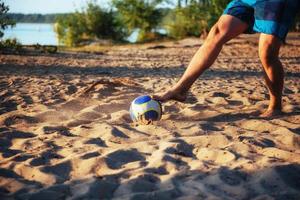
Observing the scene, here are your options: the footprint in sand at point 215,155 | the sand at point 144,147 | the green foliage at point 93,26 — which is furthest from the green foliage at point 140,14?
the footprint in sand at point 215,155

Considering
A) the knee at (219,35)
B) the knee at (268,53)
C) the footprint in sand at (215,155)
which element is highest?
the knee at (219,35)

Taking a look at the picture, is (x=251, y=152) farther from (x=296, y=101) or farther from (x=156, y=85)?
(x=156, y=85)

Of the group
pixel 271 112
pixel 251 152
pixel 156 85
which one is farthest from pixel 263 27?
pixel 156 85

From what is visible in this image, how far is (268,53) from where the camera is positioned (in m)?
3.40

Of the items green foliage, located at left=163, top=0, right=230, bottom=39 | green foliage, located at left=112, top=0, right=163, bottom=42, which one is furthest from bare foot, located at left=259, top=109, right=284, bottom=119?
green foliage, located at left=112, top=0, right=163, bottom=42

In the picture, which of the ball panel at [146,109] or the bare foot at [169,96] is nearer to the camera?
the ball panel at [146,109]

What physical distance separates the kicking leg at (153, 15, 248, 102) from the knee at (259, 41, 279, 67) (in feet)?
1.04

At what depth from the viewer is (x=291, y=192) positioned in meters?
2.10

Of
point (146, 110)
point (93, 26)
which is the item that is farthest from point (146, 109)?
point (93, 26)

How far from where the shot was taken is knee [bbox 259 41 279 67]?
3.37 metres

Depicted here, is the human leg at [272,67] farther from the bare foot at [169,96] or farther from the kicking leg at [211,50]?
the bare foot at [169,96]

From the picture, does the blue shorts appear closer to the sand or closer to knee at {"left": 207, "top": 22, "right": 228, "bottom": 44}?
knee at {"left": 207, "top": 22, "right": 228, "bottom": 44}

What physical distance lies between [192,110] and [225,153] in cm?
131

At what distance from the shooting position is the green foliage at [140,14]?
26.4 m
